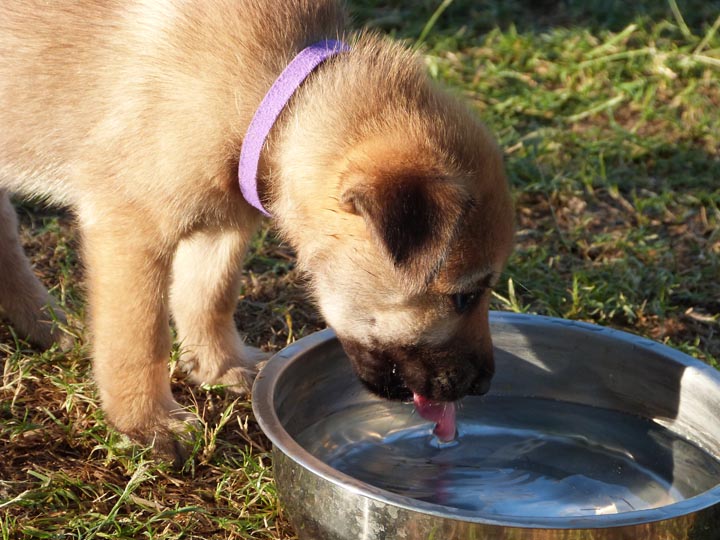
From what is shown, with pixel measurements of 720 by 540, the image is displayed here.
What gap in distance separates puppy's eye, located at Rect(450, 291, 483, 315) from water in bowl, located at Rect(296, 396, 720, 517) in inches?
21.4

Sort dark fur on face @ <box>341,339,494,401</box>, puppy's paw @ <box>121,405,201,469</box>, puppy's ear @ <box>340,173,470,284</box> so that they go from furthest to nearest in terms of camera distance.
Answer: puppy's paw @ <box>121,405,201,469</box>
dark fur on face @ <box>341,339,494,401</box>
puppy's ear @ <box>340,173,470,284</box>

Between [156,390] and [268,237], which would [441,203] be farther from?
[268,237]

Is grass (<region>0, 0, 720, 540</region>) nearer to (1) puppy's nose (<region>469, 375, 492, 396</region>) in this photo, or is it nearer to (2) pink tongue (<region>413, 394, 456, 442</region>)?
(2) pink tongue (<region>413, 394, 456, 442</region>)

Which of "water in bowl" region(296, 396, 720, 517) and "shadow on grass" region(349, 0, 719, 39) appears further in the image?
"shadow on grass" region(349, 0, 719, 39)


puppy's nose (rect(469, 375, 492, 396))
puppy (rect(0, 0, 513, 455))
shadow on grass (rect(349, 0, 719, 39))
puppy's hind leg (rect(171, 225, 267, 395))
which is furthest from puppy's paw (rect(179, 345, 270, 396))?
shadow on grass (rect(349, 0, 719, 39))

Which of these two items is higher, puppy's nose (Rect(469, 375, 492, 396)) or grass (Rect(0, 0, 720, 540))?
puppy's nose (Rect(469, 375, 492, 396))

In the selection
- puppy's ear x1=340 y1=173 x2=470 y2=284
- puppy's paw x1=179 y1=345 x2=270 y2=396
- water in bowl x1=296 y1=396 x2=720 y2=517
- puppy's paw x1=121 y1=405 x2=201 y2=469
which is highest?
puppy's ear x1=340 y1=173 x2=470 y2=284

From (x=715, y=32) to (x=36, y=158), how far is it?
4.63 m

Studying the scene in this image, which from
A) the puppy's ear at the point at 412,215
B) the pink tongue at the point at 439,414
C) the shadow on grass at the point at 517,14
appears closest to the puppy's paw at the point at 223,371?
the pink tongue at the point at 439,414

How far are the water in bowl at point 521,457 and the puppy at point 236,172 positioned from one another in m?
0.28

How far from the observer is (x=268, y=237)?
15.7 ft

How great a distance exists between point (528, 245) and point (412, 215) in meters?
2.30

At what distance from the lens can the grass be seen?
3.04 meters

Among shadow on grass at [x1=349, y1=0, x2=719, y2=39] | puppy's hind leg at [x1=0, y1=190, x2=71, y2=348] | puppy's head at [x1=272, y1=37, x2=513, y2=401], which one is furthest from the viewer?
shadow on grass at [x1=349, y1=0, x2=719, y2=39]
